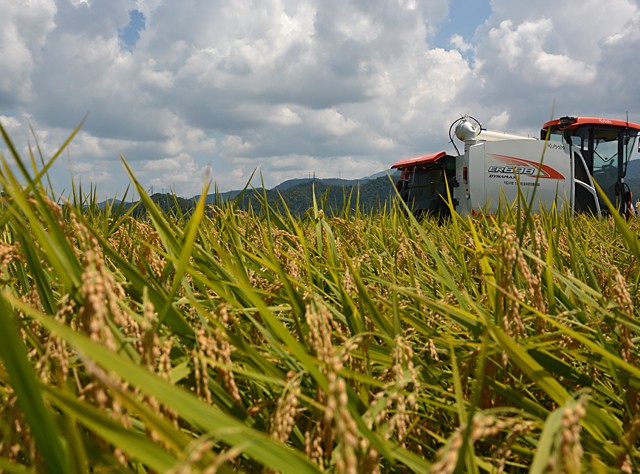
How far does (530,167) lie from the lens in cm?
1027

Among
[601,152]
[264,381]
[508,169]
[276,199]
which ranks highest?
[601,152]

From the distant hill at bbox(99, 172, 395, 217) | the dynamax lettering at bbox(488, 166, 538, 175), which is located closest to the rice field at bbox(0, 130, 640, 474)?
the distant hill at bbox(99, 172, 395, 217)

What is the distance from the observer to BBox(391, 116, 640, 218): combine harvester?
33.1 feet

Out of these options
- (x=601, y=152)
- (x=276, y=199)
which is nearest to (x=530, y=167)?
(x=601, y=152)

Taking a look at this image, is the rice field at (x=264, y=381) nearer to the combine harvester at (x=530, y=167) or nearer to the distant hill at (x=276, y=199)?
the distant hill at (x=276, y=199)

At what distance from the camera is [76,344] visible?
0.45 m

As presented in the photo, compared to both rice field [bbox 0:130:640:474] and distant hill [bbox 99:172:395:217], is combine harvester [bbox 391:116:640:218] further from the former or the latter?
rice field [bbox 0:130:640:474]

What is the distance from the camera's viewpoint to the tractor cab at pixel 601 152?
34.8ft

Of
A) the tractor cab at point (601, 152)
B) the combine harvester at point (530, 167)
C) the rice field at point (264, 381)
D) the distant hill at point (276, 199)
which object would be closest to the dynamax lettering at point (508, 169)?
the combine harvester at point (530, 167)

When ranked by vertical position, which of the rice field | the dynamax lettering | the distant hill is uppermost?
the dynamax lettering

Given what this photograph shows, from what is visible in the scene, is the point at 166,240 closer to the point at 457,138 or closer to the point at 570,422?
the point at 570,422

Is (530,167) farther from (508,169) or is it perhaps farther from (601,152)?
(601,152)

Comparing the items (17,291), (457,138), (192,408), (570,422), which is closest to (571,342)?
(570,422)

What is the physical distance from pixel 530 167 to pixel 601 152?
2.04 meters
